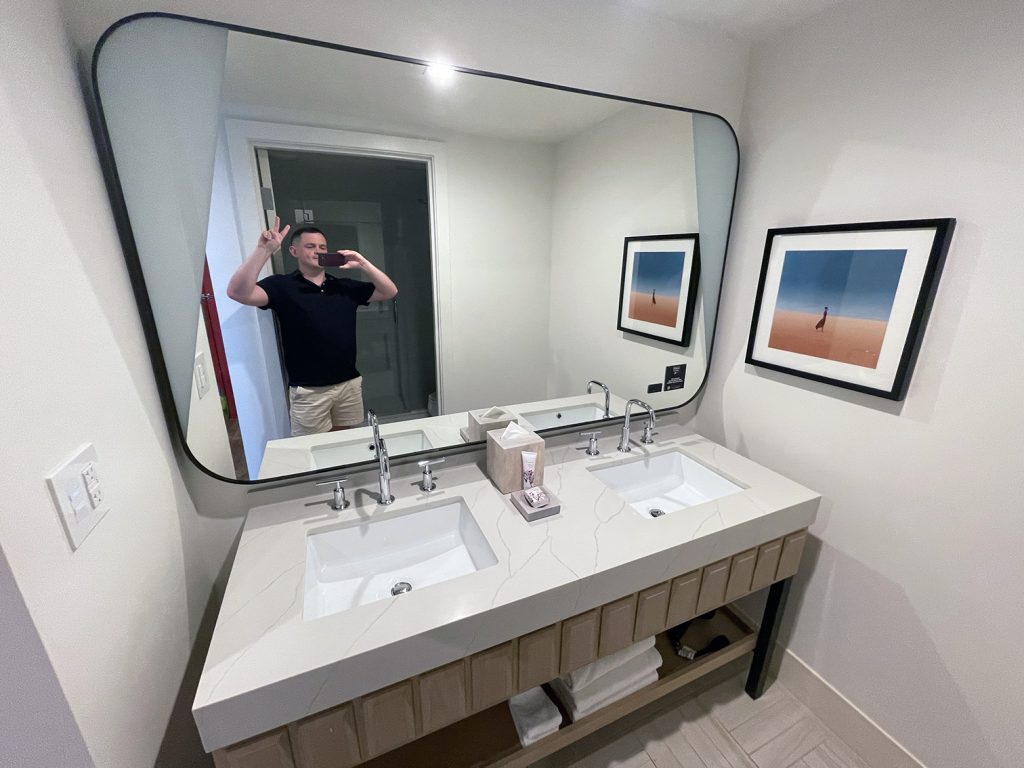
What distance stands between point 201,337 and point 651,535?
48.9 inches

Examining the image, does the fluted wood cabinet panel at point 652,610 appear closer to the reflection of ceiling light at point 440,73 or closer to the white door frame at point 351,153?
the white door frame at point 351,153

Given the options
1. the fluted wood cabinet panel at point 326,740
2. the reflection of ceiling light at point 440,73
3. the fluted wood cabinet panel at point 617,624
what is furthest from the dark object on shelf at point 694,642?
the reflection of ceiling light at point 440,73

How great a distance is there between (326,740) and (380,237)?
116 cm

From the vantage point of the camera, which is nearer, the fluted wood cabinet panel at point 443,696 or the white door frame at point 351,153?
the fluted wood cabinet panel at point 443,696

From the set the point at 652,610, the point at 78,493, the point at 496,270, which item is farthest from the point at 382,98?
the point at 652,610

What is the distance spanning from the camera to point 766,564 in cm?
129

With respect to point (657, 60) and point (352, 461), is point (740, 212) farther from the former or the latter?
point (352, 461)

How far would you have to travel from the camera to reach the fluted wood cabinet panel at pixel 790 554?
1.32 metres

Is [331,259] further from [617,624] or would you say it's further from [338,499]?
[617,624]

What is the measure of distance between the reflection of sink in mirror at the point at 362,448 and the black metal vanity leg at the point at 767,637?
129 cm

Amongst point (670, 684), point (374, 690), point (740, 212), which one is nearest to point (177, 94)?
point (374, 690)

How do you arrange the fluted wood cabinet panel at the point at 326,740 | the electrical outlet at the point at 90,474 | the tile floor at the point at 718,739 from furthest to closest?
1. the tile floor at the point at 718,739
2. the fluted wood cabinet panel at the point at 326,740
3. the electrical outlet at the point at 90,474

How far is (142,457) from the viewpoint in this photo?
891 mm

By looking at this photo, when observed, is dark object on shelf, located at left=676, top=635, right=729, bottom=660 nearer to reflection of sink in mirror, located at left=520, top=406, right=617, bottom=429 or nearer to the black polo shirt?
reflection of sink in mirror, located at left=520, top=406, right=617, bottom=429
